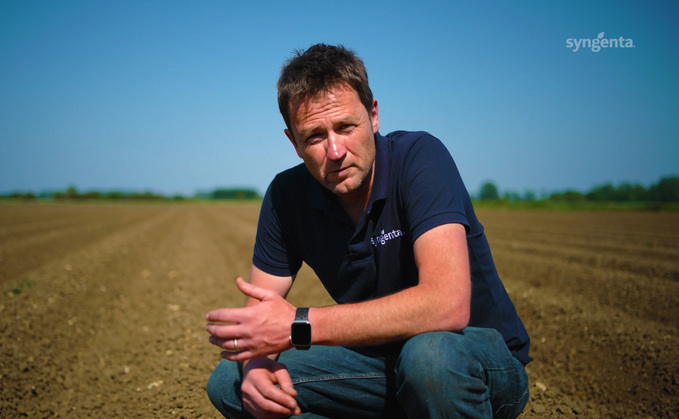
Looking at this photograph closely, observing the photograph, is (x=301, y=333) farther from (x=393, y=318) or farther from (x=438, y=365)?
(x=438, y=365)

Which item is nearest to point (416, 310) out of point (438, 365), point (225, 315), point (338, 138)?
point (438, 365)

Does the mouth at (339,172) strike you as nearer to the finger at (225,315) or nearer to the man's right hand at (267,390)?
the finger at (225,315)

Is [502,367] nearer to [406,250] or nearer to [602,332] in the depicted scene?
[406,250]

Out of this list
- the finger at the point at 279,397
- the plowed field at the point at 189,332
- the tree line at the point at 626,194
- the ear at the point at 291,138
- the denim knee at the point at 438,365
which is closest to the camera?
the denim knee at the point at 438,365

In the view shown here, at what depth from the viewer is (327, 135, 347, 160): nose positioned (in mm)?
2182

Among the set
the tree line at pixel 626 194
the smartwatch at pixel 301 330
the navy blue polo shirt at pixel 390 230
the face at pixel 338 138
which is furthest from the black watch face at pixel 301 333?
the tree line at pixel 626 194

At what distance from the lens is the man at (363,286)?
70.1 inches

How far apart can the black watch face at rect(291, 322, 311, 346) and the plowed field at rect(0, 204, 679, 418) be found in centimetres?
173

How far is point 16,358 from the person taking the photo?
413 centimetres

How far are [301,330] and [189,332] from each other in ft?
12.1

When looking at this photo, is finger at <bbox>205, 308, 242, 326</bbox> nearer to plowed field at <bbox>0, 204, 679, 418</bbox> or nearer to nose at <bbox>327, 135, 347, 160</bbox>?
→ nose at <bbox>327, 135, 347, 160</bbox>

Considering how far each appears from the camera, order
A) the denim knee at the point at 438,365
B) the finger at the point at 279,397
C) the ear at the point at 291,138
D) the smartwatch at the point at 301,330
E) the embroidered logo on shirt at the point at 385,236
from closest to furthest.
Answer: the denim knee at the point at 438,365
the smartwatch at the point at 301,330
the finger at the point at 279,397
the embroidered logo on shirt at the point at 385,236
the ear at the point at 291,138

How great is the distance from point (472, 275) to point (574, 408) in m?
1.81

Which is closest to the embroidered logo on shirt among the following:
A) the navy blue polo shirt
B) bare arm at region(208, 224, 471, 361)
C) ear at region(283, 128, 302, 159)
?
the navy blue polo shirt
